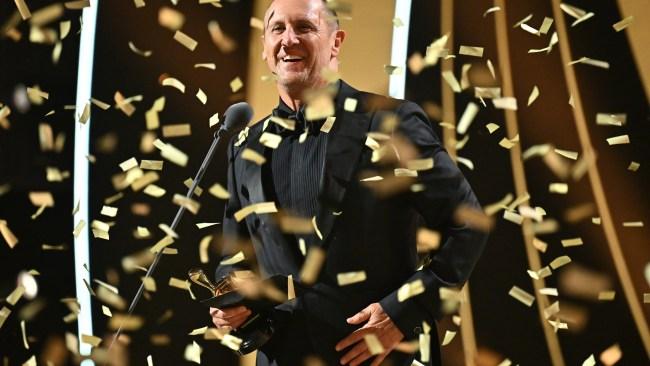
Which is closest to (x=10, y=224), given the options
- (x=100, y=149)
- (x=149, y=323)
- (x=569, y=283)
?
(x=100, y=149)

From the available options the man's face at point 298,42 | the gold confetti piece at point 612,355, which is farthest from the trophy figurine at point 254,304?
the gold confetti piece at point 612,355

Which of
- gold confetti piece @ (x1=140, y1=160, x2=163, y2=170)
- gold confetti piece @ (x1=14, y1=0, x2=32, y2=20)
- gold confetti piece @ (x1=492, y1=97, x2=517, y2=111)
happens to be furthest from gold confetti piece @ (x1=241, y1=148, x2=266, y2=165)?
gold confetti piece @ (x1=14, y1=0, x2=32, y2=20)

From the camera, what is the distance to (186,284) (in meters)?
2.71

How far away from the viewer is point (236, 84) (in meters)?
2.79

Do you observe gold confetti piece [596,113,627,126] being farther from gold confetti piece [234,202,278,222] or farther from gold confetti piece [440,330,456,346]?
gold confetti piece [234,202,278,222]

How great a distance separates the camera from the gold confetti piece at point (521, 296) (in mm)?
2605

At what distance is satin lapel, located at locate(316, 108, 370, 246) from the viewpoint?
5.94 ft

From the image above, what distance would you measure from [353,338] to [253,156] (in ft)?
1.76

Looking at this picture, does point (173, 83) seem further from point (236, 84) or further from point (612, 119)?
point (612, 119)

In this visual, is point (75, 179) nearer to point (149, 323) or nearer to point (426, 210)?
point (149, 323)

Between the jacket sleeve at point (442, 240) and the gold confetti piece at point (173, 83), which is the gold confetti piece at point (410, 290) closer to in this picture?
the jacket sleeve at point (442, 240)

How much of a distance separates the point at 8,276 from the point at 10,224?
0.56ft

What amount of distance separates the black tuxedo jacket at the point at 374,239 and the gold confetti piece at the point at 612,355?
3.32 ft

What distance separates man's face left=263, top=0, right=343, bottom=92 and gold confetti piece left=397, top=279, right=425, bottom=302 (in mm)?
566
